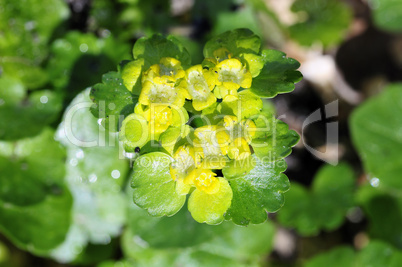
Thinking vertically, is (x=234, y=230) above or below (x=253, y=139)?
below

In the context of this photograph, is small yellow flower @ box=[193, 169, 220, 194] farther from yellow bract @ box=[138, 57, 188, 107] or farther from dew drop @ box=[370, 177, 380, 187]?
dew drop @ box=[370, 177, 380, 187]

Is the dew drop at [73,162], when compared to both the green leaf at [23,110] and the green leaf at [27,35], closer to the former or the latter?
the green leaf at [23,110]

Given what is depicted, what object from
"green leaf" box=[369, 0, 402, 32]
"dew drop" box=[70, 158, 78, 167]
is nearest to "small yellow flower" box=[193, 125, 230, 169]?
"dew drop" box=[70, 158, 78, 167]

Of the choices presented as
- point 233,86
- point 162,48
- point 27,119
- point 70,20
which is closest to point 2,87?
point 27,119

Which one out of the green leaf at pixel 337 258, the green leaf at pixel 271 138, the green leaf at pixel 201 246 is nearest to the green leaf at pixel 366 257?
the green leaf at pixel 337 258

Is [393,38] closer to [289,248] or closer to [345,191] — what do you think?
[345,191]

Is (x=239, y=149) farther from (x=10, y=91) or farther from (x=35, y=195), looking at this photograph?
(x=10, y=91)

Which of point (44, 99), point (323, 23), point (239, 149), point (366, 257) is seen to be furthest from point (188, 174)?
point (323, 23)
